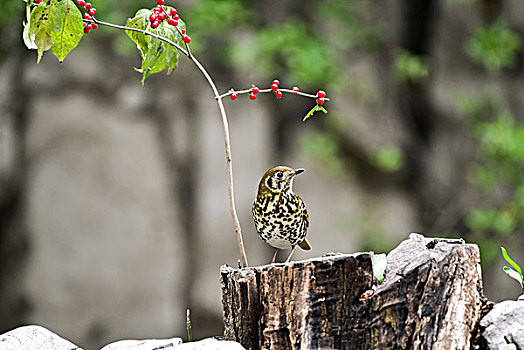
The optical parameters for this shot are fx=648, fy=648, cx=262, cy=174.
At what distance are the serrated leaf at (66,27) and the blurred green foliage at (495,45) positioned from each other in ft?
9.53

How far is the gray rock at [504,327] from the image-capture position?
144 centimetres

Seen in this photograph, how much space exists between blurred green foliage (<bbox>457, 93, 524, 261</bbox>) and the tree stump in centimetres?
240

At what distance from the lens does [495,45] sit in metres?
3.76

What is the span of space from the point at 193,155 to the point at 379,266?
243cm

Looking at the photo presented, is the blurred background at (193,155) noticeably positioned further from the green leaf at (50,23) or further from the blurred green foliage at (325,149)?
the green leaf at (50,23)

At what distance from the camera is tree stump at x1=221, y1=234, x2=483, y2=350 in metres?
1.44

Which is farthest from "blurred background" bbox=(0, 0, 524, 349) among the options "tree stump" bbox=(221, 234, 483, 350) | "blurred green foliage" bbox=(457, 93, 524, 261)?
"tree stump" bbox=(221, 234, 483, 350)

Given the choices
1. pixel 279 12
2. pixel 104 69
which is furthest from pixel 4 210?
pixel 279 12

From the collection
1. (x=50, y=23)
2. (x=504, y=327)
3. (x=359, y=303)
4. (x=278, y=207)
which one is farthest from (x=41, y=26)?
(x=504, y=327)

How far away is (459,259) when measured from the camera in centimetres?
146

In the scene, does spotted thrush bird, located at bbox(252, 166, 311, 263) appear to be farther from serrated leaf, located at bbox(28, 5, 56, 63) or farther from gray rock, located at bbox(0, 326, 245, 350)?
serrated leaf, located at bbox(28, 5, 56, 63)

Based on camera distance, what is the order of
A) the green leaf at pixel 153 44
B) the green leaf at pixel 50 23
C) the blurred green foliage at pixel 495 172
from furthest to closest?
1. the blurred green foliage at pixel 495 172
2. the green leaf at pixel 153 44
3. the green leaf at pixel 50 23

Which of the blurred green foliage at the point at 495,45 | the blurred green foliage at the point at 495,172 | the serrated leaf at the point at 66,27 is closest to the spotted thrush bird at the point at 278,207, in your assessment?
the serrated leaf at the point at 66,27

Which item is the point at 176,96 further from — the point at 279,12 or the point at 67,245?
the point at 67,245
